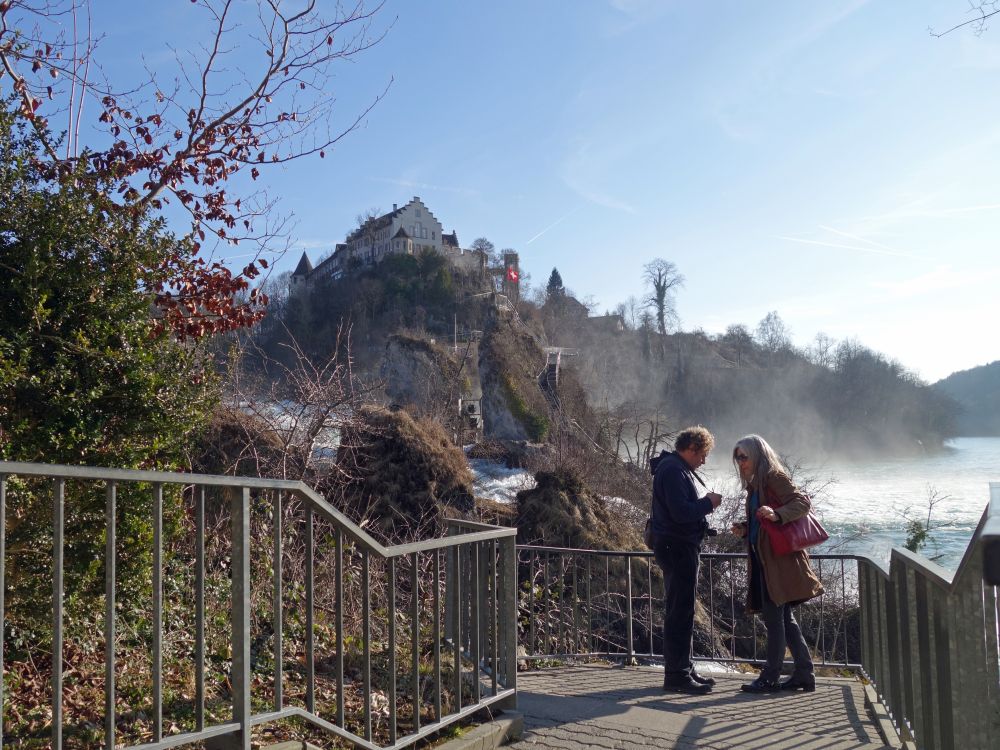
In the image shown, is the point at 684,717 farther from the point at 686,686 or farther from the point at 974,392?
the point at 974,392

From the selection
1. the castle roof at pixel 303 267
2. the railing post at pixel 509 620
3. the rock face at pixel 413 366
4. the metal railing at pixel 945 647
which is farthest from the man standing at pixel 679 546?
the castle roof at pixel 303 267

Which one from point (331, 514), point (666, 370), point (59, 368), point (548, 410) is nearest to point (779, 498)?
point (331, 514)

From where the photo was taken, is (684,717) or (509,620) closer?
(509,620)

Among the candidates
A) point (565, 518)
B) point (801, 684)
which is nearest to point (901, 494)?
point (565, 518)

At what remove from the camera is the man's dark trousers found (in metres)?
5.99

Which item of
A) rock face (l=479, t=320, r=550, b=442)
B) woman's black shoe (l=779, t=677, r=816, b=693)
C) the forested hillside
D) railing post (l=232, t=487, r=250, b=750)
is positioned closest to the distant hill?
the forested hillside

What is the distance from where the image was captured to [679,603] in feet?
19.7

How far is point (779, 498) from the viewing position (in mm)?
6004

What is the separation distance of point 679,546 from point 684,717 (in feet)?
3.93

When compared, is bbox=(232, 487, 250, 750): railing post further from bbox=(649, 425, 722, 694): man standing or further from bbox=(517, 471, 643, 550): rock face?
bbox=(517, 471, 643, 550): rock face

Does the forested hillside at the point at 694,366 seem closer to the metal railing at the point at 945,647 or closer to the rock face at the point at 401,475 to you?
the rock face at the point at 401,475

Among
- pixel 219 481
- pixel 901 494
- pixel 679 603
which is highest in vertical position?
pixel 219 481

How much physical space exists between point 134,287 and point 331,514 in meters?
2.18

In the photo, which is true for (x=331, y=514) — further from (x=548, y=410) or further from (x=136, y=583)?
(x=548, y=410)
